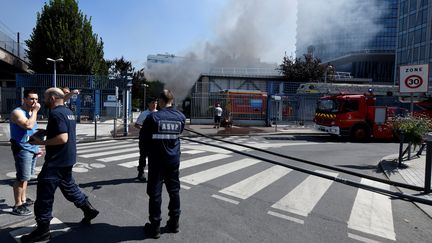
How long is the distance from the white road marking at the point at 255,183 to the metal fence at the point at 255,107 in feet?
54.2

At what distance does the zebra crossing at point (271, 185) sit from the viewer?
4.84 meters

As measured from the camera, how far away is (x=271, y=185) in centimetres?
680

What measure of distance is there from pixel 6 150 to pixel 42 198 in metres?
8.48

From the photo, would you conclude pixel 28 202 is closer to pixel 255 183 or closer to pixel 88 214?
pixel 88 214

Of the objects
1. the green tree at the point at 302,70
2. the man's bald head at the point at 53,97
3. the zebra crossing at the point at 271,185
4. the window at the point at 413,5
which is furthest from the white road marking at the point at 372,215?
Result: the window at the point at 413,5

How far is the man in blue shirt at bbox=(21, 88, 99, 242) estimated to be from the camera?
3.80m

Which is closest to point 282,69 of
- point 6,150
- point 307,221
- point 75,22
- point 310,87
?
point 310,87

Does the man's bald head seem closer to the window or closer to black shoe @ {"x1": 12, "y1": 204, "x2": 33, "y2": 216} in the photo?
black shoe @ {"x1": 12, "y1": 204, "x2": 33, "y2": 216}

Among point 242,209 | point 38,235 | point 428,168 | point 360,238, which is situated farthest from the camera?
point 428,168

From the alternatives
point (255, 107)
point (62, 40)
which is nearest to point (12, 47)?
point (62, 40)

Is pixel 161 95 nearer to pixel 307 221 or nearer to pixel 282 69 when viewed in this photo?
pixel 307 221

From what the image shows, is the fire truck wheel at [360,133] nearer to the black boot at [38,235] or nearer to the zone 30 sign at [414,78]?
the zone 30 sign at [414,78]

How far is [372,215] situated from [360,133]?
474 inches

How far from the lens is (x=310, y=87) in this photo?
25859mm
